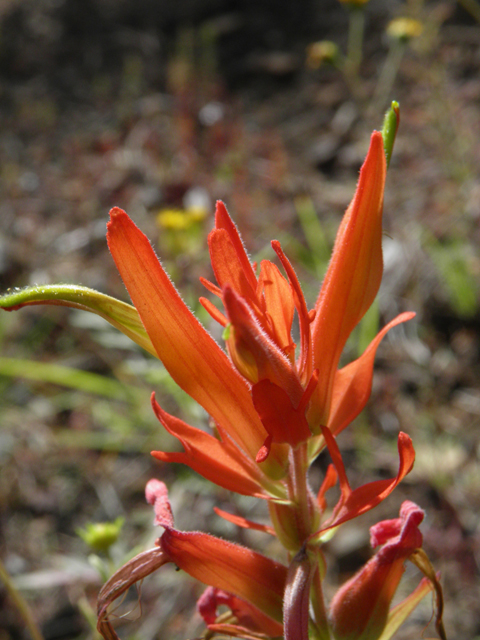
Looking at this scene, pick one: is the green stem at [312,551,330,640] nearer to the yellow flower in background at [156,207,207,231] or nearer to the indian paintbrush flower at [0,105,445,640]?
the indian paintbrush flower at [0,105,445,640]

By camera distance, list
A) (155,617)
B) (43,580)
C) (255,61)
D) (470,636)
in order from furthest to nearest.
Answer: (255,61), (155,617), (43,580), (470,636)

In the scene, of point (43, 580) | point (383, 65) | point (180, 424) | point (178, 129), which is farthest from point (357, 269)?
point (383, 65)

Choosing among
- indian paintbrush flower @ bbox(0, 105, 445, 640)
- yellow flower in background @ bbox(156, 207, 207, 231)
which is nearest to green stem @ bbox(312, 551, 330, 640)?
indian paintbrush flower @ bbox(0, 105, 445, 640)

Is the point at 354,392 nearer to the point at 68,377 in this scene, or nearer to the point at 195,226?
the point at 68,377

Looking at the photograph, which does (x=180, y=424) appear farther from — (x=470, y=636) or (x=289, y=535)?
(x=470, y=636)

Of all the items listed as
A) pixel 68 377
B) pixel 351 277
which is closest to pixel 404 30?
pixel 68 377

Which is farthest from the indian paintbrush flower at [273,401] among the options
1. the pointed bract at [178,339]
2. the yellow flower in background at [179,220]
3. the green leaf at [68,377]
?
the yellow flower in background at [179,220]

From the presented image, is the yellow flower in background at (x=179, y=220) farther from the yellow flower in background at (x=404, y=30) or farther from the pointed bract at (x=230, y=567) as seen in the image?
the pointed bract at (x=230, y=567)
